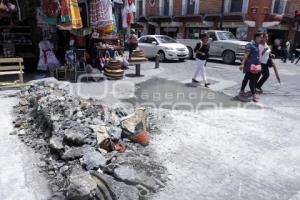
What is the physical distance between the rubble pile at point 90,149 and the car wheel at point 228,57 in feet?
42.6

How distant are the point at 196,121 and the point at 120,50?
694cm

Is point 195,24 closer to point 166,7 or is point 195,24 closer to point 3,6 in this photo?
point 166,7

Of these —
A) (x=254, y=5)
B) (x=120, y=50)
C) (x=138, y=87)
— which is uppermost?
(x=254, y=5)

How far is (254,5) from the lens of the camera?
80.2 ft

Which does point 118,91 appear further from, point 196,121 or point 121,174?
point 121,174

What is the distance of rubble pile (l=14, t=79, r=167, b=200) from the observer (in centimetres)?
382

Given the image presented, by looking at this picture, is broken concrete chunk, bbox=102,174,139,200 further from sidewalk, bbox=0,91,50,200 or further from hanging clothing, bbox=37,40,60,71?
hanging clothing, bbox=37,40,60,71

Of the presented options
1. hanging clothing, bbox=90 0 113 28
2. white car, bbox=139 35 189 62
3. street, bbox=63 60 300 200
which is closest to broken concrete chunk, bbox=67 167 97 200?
street, bbox=63 60 300 200

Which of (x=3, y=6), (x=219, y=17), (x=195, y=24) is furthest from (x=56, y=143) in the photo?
(x=195, y=24)

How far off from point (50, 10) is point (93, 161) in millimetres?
7276

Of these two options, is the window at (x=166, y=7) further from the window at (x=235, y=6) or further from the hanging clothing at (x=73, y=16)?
the hanging clothing at (x=73, y=16)

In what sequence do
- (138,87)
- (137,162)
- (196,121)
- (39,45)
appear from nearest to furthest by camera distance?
(137,162) → (196,121) → (138,87) → (39,45)

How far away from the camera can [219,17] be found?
1051 inches

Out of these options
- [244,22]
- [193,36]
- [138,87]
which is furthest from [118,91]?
[193,36]
